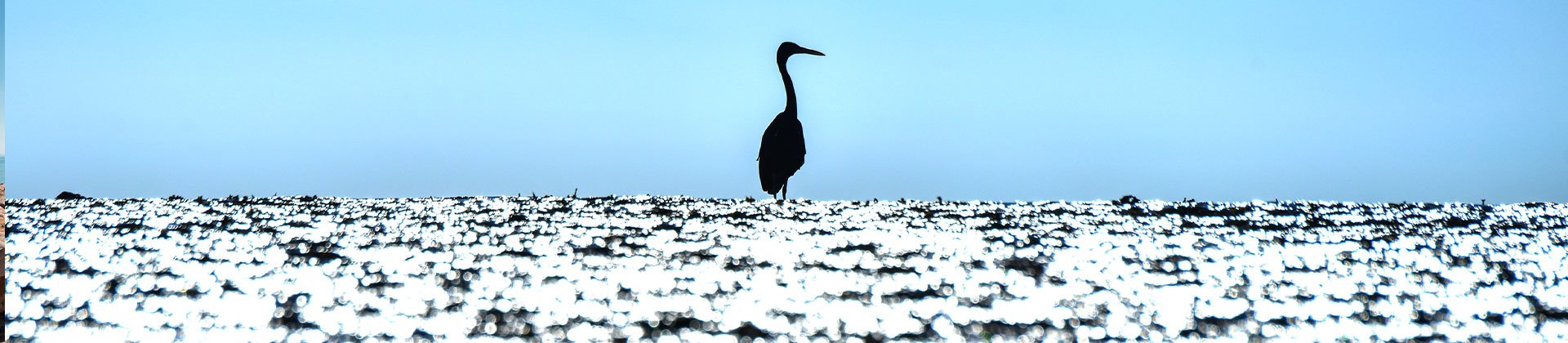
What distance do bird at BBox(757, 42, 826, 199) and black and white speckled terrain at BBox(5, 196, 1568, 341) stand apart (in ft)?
6.66

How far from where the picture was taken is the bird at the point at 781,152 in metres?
8.04

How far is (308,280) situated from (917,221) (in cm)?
276

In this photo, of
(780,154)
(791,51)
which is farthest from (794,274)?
(791,51)

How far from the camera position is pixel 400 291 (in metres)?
3.59

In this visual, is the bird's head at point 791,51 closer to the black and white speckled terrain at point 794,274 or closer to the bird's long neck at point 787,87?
the bird's long neck at point 787,87

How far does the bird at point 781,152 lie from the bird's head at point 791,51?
1.73 ft

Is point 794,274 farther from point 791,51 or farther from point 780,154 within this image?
point 791,51

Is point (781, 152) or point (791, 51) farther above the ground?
point (791, 51)

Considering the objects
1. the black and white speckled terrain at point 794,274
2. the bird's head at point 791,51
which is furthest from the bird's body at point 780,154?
the black and white speckled terrain at point 794,274

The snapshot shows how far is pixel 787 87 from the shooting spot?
8.91 meters

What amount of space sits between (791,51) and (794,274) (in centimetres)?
555

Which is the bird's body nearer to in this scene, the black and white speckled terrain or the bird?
the bird

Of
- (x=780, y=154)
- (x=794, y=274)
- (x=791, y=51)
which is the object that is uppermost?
(x=791, y=51)

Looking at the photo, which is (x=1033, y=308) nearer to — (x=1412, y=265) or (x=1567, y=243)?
(x=1412, y=265)
